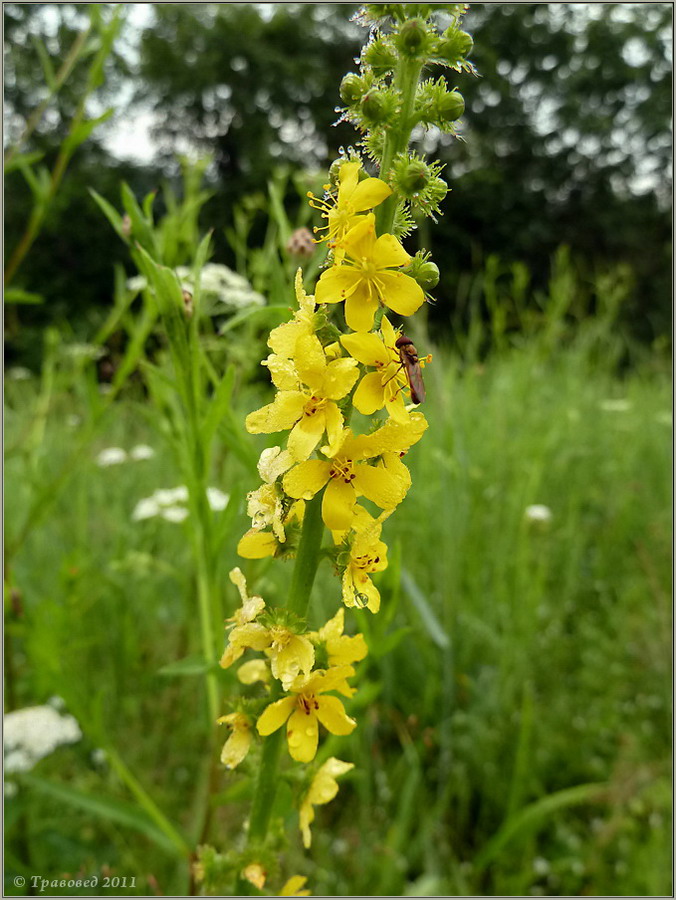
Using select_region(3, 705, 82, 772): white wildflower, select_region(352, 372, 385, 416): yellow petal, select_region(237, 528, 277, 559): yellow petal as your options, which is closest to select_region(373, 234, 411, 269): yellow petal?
select_region(352, 372, 385, 416): yellow petal

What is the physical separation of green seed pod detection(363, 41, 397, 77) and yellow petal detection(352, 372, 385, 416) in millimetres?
322

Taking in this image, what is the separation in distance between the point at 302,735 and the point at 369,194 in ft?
1.85

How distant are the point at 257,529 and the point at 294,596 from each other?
0.09 metres

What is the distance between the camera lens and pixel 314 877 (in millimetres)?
1988

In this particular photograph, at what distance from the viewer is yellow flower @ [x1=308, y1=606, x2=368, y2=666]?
0.78m

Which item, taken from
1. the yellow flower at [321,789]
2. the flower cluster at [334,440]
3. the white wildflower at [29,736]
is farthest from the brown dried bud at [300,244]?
the white wildflower at [29,736]

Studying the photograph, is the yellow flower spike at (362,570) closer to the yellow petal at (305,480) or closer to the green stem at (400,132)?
the yellow petal at (305,480)

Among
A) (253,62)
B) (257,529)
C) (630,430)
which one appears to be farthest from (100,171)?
(257,529)

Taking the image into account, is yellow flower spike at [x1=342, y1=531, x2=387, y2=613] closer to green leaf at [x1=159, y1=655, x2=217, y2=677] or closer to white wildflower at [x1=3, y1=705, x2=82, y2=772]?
green leaf at [x1=159, y1=655, x2=217, y2=677]

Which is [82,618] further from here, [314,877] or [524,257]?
[524,257]

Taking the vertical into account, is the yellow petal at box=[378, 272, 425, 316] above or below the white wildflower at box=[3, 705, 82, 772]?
above

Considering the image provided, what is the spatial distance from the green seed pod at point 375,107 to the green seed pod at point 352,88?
2 cm

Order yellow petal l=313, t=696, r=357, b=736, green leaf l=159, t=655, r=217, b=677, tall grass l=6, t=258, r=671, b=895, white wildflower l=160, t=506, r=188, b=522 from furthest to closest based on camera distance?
white wildflower l=160, t=506, r=188, b=522 < tall grass l=6, t=258, r=671, b=895 < green leaf l=159, t=655, r=217, b=677 < yellow petal l=313, t=696, r=357, b=736

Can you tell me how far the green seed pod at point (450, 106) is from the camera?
26.1 inches
